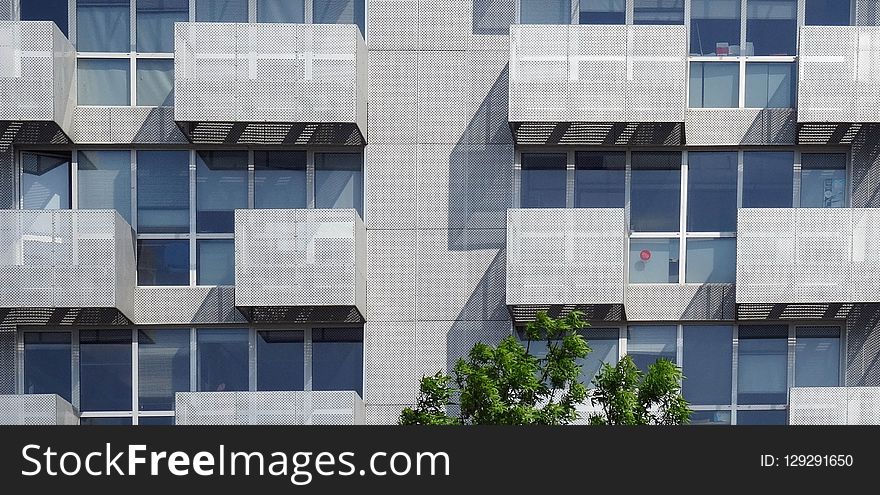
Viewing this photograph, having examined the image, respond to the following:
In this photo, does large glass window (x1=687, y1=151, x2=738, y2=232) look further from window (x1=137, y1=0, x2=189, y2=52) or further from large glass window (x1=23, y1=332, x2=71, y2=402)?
large glass window (x1=23, y1=332, x2=71, y2=402)

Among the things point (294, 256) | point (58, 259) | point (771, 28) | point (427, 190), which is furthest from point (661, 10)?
point (58, 259)

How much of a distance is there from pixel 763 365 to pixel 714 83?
462 cm

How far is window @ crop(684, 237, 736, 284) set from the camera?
21.1 m

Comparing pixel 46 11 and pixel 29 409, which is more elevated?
pixel 46 11

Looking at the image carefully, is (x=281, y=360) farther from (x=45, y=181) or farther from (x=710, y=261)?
(x=710, y=261)

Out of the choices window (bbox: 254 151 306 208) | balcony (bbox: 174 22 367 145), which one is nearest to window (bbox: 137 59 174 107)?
balcony (bbox: 174 22 367 145)

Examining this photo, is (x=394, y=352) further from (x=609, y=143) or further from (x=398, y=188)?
(x=609, y=143)

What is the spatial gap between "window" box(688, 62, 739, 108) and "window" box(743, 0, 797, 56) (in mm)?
435

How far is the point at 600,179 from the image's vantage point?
2116 centimetres

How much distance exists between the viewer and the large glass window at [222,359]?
824 inches

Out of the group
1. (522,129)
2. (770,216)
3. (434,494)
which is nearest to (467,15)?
(522,129)

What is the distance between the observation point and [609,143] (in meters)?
20.9

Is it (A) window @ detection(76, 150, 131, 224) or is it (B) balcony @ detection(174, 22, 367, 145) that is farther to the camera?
(A) window @ detection(76, 150, 131, 224)

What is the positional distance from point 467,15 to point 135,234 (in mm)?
6374
